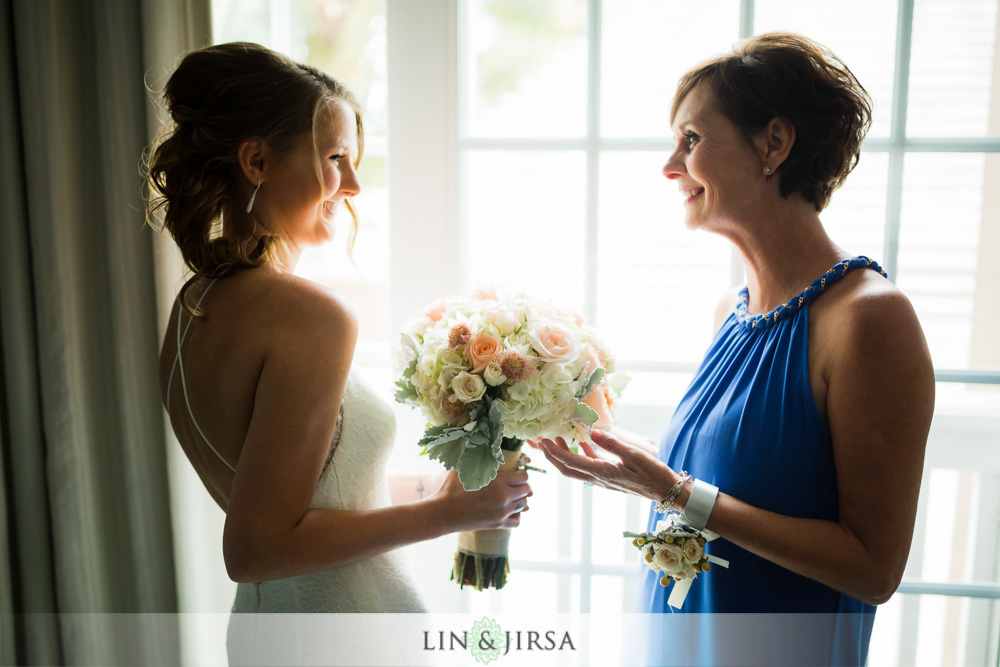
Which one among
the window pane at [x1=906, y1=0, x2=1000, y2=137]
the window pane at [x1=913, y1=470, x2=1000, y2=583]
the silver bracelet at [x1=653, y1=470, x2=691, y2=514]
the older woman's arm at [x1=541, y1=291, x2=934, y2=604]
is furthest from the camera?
the window pane at [x1=913, y1=470, x2=1000, y2=583]

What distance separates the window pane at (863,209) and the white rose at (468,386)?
108 centimetres

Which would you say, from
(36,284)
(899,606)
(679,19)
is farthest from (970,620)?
(36,284)

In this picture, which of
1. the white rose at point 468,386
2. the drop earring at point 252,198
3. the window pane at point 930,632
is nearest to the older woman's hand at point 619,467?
the white rose at point 468,386

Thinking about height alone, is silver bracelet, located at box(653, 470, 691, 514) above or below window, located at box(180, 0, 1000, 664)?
below

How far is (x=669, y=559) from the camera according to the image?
113cm

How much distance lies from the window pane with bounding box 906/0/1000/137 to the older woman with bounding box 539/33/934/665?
0.50 metres

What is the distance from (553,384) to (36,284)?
137 centimetres

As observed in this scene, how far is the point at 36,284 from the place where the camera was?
1546 mm

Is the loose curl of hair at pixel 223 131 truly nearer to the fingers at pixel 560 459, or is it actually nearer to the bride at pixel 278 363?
the bride at pixel 278 363

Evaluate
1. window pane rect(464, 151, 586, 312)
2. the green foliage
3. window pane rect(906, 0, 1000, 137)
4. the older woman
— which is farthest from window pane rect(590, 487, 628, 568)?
window pane rect(906, 0, 1000, 137)

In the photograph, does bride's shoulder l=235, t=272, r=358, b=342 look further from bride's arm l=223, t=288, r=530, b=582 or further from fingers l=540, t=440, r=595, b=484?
fingers l=540, t=440, r=595, b=484

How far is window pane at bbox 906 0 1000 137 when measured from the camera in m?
1.48

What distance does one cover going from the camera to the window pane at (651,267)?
5.42 ft

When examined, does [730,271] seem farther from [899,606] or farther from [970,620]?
[970,620]
